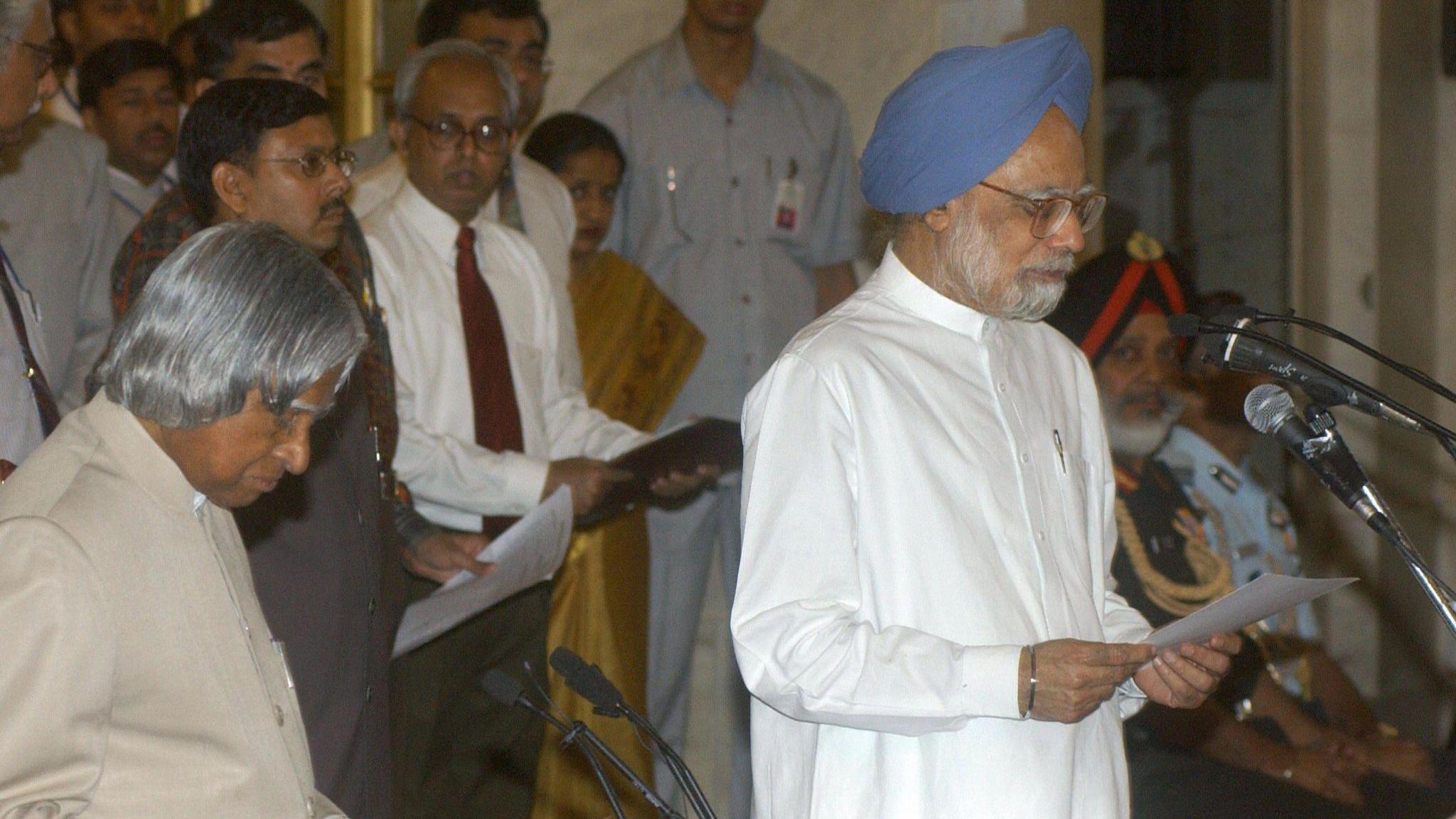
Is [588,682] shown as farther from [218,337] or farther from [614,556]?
[614,556]

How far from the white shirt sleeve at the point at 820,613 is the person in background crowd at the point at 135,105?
346 centimetres

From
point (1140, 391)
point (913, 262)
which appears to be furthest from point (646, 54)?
point (913, 262)

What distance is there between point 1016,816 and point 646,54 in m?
4.03

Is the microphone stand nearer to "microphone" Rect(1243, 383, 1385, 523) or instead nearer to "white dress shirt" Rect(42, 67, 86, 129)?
"microphone" Rect(1243, 383, 1385, 523)

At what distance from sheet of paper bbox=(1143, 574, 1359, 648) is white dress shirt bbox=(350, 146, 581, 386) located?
257 cm

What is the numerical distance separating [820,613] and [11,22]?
2.06 meters

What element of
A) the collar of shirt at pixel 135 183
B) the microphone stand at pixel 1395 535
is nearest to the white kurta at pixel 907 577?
the microphone stand at pixel 1395 535

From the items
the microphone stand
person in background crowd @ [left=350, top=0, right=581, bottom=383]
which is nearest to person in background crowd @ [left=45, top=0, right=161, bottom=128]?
person in background crowd @ [left=350, top=0, right=581, bottom=383]

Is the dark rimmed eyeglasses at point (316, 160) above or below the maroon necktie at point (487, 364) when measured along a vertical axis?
above

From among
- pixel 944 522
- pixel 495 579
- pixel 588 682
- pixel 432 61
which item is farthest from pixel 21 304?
pixel 944 522

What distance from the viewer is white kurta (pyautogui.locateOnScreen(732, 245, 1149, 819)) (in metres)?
2.43

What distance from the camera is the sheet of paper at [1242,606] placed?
2486 mm

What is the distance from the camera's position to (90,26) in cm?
607

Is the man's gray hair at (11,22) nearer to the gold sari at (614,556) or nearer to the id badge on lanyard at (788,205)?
the gold sari at (614,556)
